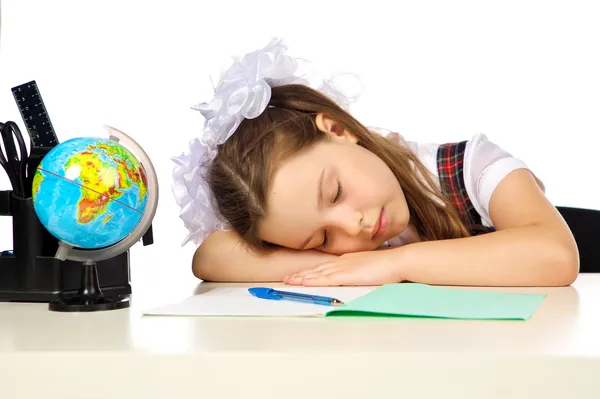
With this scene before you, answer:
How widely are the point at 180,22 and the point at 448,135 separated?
4.17 ft

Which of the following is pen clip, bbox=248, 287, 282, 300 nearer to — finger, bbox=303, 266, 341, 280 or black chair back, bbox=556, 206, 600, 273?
finger, bbox=303, 266, 341, 280

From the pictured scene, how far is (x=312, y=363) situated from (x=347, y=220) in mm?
763

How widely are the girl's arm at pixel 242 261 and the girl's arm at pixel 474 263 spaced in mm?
136

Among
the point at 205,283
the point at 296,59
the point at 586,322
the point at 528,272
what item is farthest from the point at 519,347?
the point at 296,59

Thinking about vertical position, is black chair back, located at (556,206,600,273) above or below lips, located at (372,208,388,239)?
below

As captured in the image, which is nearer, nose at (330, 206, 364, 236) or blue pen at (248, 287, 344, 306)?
blue pen at (248, 287, 344, 306)

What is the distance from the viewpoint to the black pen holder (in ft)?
4.28

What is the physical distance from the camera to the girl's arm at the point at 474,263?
55.8 inches

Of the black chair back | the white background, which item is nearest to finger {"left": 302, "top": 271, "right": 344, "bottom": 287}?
the black chair back

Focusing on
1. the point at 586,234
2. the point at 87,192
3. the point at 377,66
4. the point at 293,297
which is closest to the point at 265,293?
the point at 293,297

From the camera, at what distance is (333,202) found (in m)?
1.57

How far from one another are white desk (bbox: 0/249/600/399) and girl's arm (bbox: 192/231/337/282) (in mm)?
685

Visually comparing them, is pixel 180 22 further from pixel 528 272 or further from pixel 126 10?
pixel 528 272

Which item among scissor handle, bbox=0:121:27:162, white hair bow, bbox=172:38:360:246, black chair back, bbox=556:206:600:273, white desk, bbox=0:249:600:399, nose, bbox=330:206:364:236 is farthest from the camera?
black chair back, bbox=556:206:600:273
